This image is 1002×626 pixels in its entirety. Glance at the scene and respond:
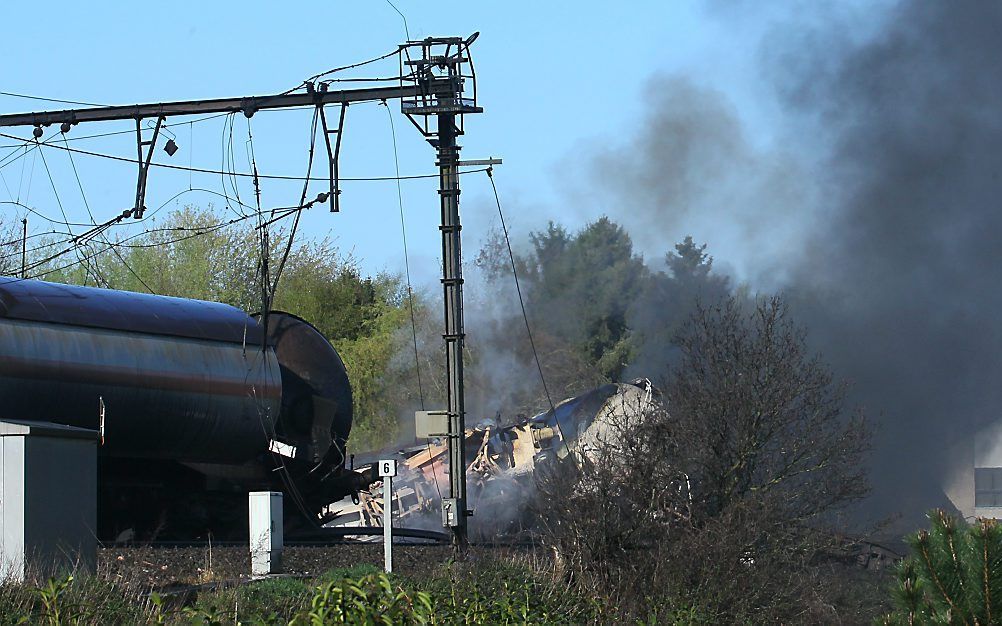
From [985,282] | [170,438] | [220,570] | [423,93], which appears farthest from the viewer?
[985,282]

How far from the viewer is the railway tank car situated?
53.2 ft

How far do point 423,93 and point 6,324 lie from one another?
21.6 ft

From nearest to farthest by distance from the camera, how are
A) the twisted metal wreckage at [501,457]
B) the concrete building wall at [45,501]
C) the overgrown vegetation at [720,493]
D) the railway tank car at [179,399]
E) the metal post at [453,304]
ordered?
1. the concrete building wall at [45,501]
2. the railway tank car at [179,399]
3. the overgrown vegetation at [720,493]
4. the metal post at [453,304]
5. the twisted metal wreckage at [501,457]

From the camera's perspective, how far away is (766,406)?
23.9 m

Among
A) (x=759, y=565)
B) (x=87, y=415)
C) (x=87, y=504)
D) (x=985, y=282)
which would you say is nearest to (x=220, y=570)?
(x=87, y=504)

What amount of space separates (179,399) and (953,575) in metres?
11.3

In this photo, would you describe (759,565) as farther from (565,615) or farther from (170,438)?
(170,438)

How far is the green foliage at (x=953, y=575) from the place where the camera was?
338 inches

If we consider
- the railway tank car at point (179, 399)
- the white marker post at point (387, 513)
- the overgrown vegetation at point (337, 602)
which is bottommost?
the overgrown vegetation at point (337, 602)

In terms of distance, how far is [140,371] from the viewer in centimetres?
1716

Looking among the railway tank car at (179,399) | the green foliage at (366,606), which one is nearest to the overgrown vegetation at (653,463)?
the green foliage at (366,606)

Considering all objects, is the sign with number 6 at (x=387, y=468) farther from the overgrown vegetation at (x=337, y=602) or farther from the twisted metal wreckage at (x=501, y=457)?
A: the twisted metal wreckage at (x=501, y=457)

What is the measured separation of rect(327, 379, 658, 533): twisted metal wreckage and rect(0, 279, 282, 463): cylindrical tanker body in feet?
35.5

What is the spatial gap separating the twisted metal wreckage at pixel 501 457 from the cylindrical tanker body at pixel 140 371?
35.5ft
